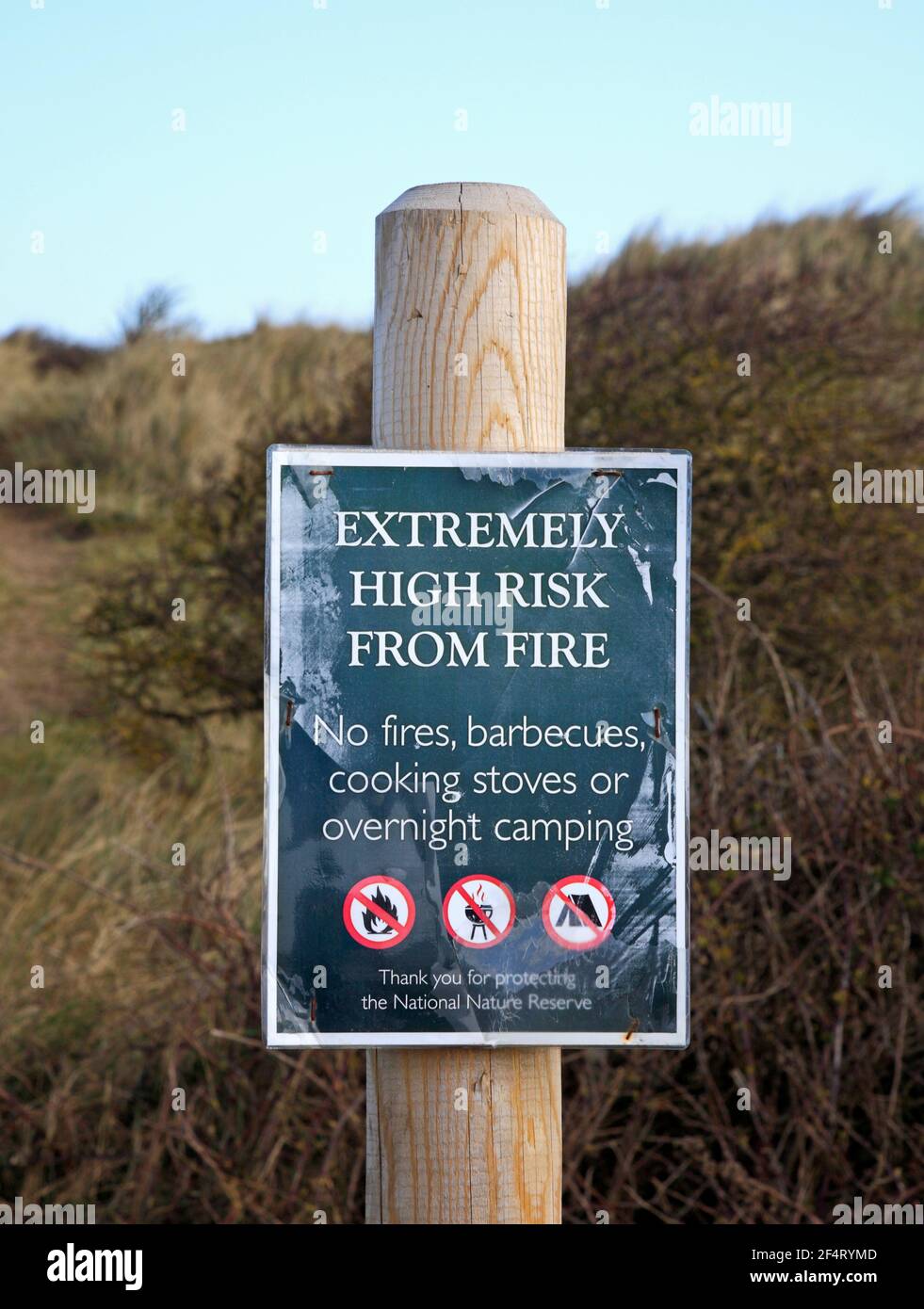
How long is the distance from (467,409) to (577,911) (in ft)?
1.91

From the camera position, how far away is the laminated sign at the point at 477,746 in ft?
4.88

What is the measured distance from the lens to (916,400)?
6.86 meters

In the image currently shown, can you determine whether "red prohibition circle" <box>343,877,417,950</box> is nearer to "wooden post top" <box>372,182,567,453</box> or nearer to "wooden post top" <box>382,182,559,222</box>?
"wooden post top" <box>372,182,567,453</box>

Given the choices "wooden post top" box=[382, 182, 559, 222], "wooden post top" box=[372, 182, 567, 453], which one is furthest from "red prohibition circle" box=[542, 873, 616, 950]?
"wooden post top" box=[382, 182, 559, 222]

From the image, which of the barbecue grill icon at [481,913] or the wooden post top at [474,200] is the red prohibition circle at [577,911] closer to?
the barbecue grill icon at [481,913]

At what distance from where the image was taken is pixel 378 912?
4.90 feet

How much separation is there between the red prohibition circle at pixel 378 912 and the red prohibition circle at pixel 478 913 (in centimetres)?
4

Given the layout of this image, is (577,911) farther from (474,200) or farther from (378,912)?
(474,200)

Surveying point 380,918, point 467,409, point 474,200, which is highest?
point 474,200

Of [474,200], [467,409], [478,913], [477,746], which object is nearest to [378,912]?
[478,913]

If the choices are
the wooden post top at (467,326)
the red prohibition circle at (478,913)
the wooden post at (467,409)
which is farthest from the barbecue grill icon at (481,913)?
the wooden post top at (467,326)

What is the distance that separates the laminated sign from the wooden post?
6 centimetres
